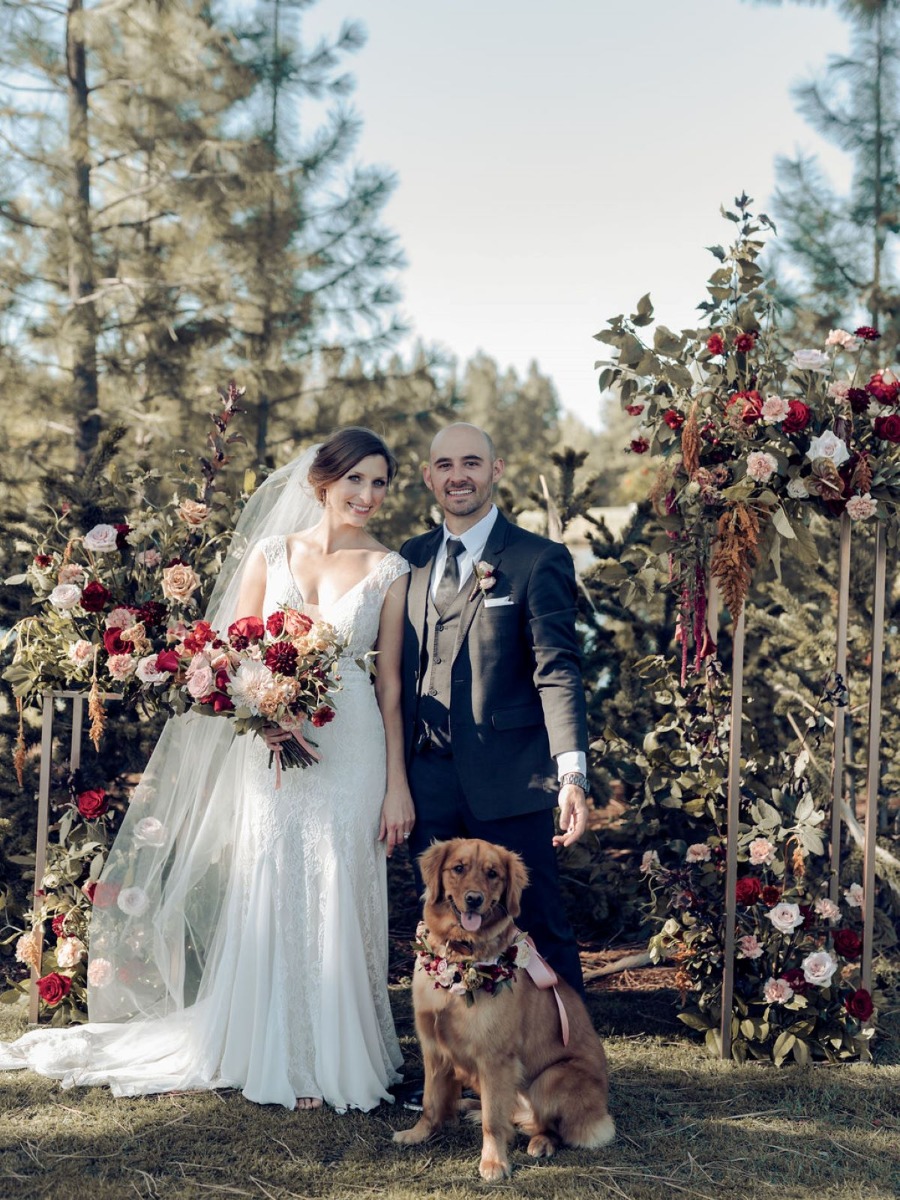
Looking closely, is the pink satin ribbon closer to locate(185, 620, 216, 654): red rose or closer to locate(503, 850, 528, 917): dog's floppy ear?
locate(503, 850, 528, 917): dog's floppy ear

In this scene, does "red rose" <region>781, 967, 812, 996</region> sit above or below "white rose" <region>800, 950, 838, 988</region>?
below

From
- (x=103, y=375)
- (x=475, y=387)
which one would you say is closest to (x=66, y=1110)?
(x=103, y=375)

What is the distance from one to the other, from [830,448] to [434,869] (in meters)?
2.14

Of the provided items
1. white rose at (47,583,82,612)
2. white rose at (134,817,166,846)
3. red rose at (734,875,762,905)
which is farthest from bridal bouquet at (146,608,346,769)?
red rose at (734,875,762,905)

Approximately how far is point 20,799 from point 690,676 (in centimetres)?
330

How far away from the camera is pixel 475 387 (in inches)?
2088

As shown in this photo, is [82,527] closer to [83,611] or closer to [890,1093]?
[83,611]

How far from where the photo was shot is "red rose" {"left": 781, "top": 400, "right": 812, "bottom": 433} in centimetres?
415

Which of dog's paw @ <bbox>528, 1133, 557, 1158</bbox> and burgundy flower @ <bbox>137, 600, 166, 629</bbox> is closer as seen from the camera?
dog's paw @ <bbox>528, 1133, 557, 1158</bbox>

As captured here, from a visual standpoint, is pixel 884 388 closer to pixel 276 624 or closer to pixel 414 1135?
pixel 276 624

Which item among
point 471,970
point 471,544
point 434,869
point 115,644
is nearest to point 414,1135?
point 471,970

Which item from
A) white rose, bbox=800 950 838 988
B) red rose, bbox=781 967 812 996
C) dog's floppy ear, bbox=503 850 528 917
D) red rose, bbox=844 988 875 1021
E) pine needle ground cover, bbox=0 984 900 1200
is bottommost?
pine needle ground cover, bbox=0 984 900 1200

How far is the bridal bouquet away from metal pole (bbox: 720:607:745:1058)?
1.60 m

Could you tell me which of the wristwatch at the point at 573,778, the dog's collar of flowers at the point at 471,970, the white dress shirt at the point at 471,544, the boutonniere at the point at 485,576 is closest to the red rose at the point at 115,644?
the white dress shirt at the point at 471,544
